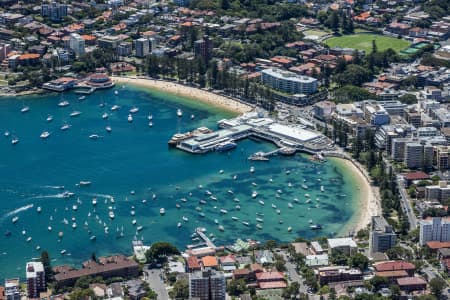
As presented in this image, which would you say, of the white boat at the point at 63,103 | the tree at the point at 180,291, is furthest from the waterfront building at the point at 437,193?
the white boat at the point at 63,103

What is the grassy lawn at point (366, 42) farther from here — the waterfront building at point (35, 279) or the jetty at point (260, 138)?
the waterfront building at point (35, 279)

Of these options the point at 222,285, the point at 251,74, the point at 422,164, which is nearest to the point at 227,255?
the point at 222,285

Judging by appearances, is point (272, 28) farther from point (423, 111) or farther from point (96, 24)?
point (423, 111)

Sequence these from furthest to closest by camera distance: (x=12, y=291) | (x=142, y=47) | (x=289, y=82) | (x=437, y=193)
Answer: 1. (x=142, y=47)
2. (x=289, y=82)
3. (x=437, y=193)
4. (x=12, y=291)

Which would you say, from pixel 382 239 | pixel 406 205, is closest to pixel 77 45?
pixel 406 205

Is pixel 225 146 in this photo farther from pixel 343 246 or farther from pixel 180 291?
pixel 180 291
